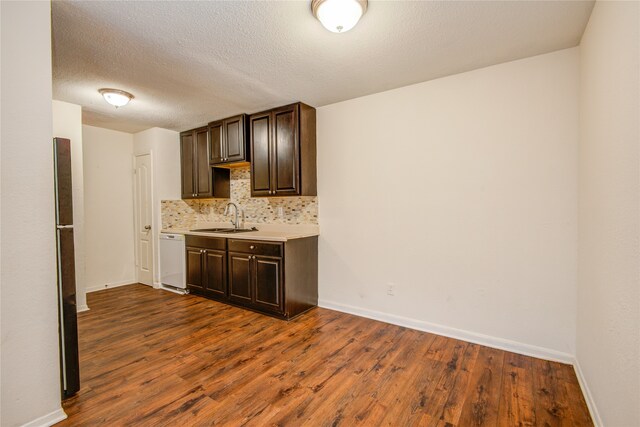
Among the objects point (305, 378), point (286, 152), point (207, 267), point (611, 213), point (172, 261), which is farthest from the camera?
point (172, 261)

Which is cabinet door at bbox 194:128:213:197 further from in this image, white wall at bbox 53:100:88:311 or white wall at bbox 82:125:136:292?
A: white wall at bbox 53:100:88:311

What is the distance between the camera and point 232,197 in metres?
4.71

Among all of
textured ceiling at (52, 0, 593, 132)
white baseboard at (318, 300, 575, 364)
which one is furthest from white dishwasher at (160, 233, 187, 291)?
white baseboard at (318, 300, 575, 364)

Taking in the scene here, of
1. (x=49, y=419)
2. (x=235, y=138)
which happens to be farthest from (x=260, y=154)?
(x=49, y=419)

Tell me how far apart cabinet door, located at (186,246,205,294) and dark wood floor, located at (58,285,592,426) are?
3.15 feet

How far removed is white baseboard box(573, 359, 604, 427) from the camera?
165 centimetres

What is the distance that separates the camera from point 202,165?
4.55 metres

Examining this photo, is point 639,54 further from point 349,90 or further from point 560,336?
point 349,90

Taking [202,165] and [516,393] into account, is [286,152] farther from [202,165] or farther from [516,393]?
[516,393]

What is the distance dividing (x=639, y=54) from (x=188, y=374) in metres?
3.09

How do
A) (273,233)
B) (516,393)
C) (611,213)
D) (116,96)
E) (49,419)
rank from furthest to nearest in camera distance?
(273,233), (116,96), (516,393), (49,419), (611,213)

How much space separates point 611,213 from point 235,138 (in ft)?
12.6

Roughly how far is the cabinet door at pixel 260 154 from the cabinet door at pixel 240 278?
34.4 inches

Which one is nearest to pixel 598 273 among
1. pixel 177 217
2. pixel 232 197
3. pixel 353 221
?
pixel 353 221
